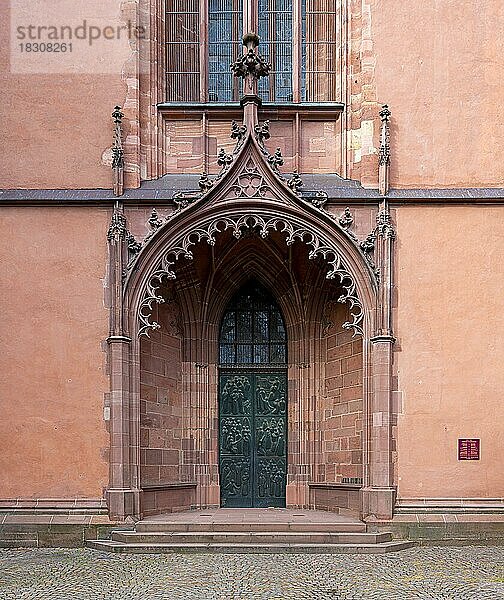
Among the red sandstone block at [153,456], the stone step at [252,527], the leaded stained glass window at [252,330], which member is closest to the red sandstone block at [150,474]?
the red sandstone block at [153,456]

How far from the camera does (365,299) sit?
14672mm

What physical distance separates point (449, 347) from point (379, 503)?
2.46 m

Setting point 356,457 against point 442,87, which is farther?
point 356,457

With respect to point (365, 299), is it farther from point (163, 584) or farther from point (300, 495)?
point (163, 584)

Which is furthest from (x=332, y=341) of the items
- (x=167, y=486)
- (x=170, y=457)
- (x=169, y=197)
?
(x=169, y=197)

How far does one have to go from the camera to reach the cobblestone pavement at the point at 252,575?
10.5 meters

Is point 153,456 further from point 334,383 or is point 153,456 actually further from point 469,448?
point 469,448

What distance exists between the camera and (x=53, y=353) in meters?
14.5

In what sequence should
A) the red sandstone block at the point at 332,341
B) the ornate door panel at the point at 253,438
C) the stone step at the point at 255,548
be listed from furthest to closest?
the ornate door panel at the point at 253,438 < the red sandstone block at the point at 332,341 < the stone step at the point at 255,548

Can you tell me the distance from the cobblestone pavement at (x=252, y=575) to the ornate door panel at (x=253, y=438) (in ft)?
11.2

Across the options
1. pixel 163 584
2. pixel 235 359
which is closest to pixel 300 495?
pixel 235 359

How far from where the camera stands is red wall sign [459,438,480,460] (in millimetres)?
14367

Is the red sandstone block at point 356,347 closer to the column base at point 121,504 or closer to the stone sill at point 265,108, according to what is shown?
the stone sill at point 265,108

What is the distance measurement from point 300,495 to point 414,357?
10.8ft
